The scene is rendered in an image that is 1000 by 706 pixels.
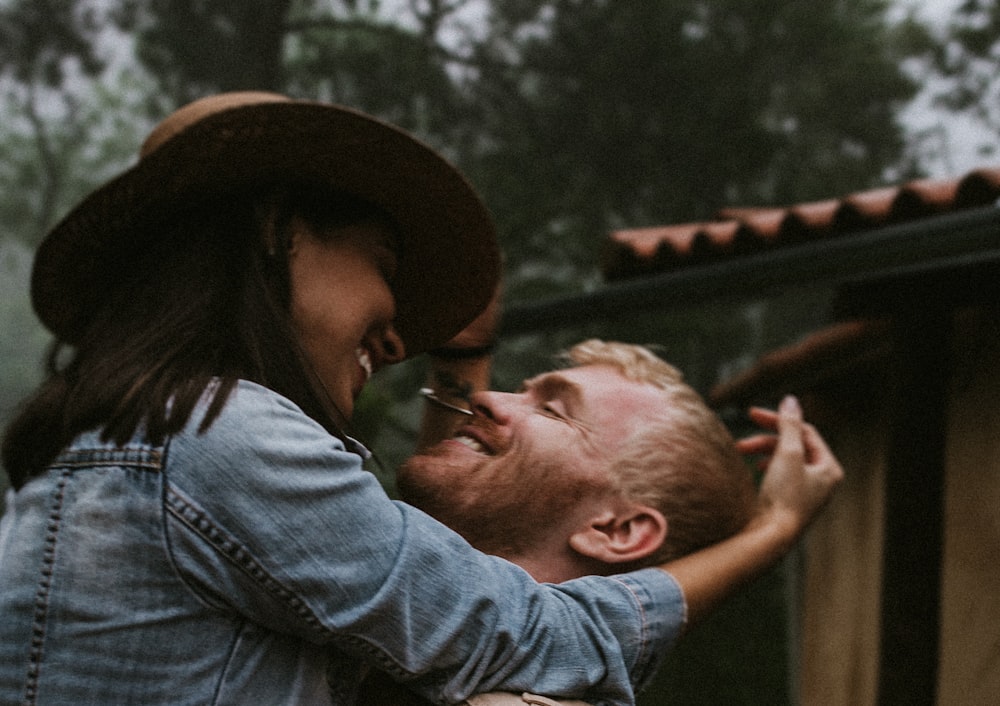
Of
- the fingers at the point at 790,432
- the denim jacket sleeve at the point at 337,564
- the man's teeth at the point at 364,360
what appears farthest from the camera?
the fingers at the point at 790,432

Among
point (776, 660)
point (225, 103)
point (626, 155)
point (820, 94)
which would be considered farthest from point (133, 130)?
point (225, 103)

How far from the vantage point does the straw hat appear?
1.30 m

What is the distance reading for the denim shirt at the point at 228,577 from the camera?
43.1 inches

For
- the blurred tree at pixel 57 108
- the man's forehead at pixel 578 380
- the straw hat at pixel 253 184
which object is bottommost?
the blurred tree at pixel 57 108

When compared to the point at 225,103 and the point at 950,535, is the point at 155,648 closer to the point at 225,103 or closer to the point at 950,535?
the point at 225,103

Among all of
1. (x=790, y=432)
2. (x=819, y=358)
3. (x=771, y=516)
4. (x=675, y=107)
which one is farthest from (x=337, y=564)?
(x=675, y=107)

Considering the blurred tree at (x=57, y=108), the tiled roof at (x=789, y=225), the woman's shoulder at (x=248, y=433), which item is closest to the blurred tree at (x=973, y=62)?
the tiled roof at (x=789, y=225)

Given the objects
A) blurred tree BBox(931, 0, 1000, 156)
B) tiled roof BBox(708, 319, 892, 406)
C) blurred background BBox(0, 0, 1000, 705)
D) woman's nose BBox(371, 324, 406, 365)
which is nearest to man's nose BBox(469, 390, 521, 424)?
woman's nose BBox(371, 324, 406, 365)

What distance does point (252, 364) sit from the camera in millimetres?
1245

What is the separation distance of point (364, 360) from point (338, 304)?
145 millimetres

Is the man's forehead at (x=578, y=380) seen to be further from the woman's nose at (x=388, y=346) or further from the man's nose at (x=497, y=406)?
the woman's nose at (x=388, y=346)

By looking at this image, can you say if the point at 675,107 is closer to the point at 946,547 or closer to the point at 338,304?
the point at 946,547

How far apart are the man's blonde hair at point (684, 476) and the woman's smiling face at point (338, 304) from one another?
19.0 inches

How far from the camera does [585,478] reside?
1592 mm
